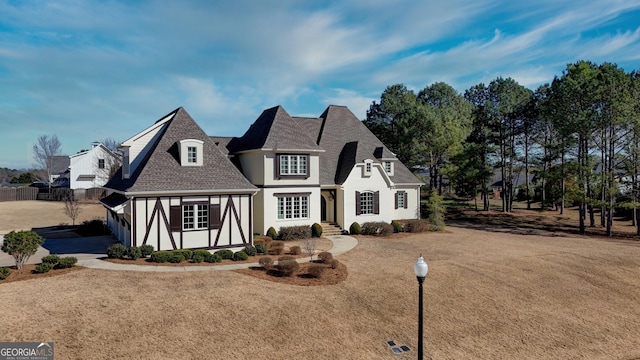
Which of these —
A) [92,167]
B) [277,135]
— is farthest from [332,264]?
[92,167]

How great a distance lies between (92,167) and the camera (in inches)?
2344

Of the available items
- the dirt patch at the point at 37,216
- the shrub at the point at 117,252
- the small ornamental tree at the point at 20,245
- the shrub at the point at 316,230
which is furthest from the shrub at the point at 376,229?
the dirt patch at the point at 37,216

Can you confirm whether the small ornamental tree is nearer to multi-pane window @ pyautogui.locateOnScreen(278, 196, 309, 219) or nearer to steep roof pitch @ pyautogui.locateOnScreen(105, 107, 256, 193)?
steep roof pitch @ pyautogui.locateOnScreen(105, 107, 256, 193)

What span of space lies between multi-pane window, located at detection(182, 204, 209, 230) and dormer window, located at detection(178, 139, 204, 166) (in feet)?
8.60

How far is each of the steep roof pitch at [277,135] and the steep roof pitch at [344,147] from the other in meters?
3.50

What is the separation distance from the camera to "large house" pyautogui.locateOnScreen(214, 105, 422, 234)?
26891mm

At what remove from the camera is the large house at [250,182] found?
19922 mm

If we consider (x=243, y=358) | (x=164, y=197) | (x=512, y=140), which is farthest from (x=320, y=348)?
(x=512, y=140)

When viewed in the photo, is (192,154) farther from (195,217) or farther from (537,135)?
(537,135)

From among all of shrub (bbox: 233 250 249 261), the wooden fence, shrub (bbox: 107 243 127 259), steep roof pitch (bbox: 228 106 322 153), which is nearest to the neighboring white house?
the wooden fence

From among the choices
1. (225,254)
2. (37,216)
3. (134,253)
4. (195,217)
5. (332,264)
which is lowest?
(332,264)

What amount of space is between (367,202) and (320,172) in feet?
14.9

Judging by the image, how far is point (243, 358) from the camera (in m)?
9.99

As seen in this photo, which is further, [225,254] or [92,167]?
[92,167]
